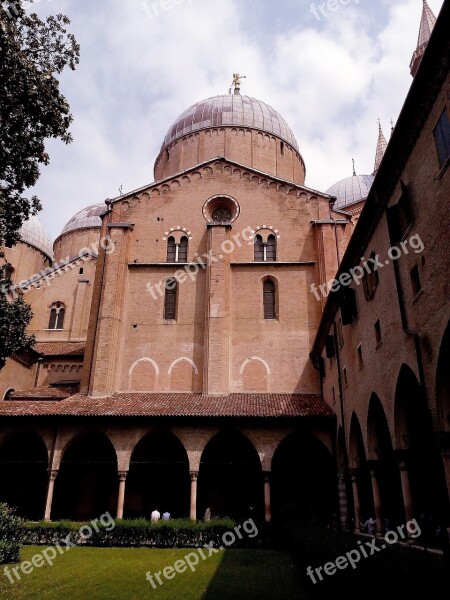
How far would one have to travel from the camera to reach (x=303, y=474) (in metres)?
22.8

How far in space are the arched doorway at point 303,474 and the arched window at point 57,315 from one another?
51.3ft

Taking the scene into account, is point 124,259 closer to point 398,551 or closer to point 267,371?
point 267,371

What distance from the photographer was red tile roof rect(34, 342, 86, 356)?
92.1 ft

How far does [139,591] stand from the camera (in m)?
11.2

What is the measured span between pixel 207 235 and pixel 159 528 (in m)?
14.3

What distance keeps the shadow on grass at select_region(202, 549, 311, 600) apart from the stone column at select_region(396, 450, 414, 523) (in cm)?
301

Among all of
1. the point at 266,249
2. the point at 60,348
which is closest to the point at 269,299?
the point at 266,249

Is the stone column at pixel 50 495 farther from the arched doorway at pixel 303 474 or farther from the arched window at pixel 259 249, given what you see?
the arched window at pixel 259 249

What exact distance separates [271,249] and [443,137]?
55.9 feet

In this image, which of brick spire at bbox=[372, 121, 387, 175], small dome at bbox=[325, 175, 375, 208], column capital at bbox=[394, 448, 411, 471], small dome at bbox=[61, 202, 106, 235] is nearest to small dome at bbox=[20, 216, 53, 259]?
small dome at bbox=[61, 202, 106, 235]

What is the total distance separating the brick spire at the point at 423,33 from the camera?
1291 inches

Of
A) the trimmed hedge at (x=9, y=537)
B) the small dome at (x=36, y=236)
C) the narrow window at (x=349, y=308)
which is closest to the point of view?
the trimmed hedge at (x=9, y=537)

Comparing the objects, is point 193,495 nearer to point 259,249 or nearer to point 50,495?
point 50,495

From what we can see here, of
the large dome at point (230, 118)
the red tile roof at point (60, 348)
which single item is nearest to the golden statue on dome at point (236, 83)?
the large dome at point (230, 118)
